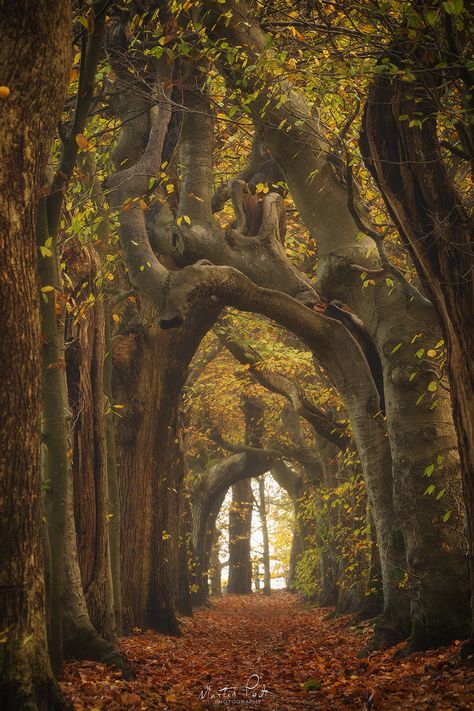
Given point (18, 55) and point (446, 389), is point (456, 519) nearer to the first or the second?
point (446, 389)

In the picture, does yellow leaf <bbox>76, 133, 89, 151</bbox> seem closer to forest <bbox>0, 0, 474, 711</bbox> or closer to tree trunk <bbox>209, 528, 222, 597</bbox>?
forest <bbox>0, 0, 474, 711</bbox>

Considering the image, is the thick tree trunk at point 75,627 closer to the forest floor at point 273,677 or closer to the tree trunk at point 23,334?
the forest floor at point 273,677

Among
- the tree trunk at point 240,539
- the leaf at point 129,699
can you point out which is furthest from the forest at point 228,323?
the tree trunk at point 240,539

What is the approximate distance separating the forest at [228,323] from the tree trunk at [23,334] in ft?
0.05

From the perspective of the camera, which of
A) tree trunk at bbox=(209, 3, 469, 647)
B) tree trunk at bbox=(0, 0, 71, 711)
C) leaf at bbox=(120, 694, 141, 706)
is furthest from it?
tree trunk at bbox=(209, 3, 469, 647)

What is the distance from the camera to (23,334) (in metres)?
4.00

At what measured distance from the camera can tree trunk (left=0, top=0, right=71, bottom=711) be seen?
11.9 ft

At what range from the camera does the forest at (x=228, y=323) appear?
4.14 metres

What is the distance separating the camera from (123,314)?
12.1 metres

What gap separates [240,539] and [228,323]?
12987 mm

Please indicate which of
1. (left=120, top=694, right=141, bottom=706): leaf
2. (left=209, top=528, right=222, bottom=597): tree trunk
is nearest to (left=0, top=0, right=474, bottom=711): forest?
(left=120, top=694, right=141, bottom=706): leaf

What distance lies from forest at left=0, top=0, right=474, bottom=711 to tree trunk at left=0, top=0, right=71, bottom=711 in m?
0.01
